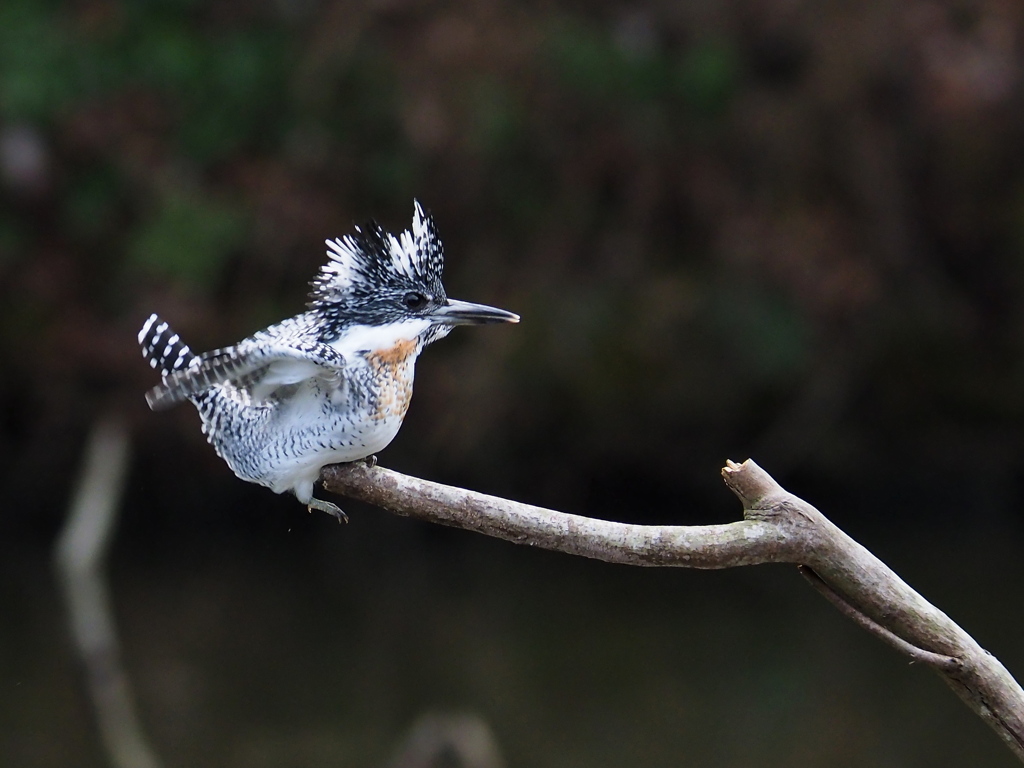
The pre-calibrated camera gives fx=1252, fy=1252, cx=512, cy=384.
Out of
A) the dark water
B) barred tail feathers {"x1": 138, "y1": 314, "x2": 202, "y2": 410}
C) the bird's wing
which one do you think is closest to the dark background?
the dark water

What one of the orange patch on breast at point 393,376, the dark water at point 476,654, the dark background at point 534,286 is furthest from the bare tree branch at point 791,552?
the dark background at point 534,286

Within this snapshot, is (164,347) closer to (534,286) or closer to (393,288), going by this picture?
(393,288)

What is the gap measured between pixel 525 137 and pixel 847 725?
12.5 feet

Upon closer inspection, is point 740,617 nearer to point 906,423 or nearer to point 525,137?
point 906,423

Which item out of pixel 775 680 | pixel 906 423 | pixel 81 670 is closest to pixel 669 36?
pixel 906 423

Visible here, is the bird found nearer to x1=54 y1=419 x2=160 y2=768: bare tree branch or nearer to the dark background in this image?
the dark background

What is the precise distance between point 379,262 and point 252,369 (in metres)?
0.43

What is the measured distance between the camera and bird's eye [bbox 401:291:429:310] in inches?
91.0

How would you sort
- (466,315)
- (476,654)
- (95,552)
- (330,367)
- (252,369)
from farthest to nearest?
(95,552) → (476,654) → (466,315) → (330,367) → (252,369)

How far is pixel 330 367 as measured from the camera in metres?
2.11

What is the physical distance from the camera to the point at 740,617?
7.76 meters

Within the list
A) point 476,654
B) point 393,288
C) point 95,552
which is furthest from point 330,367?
point 95,552

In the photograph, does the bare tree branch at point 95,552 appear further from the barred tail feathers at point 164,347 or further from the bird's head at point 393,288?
the bird's head at point 393,288

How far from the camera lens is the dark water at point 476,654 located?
6.16 metres
